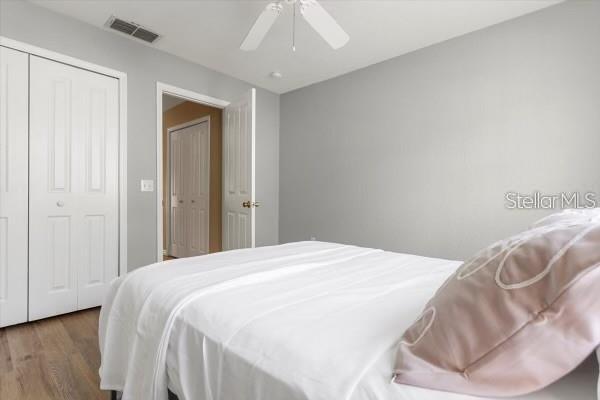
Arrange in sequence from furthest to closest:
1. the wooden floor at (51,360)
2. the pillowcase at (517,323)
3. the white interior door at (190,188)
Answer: the white interior door at (190,188) → the wooden floor at (51,360) → the pillowcase at (517,323)

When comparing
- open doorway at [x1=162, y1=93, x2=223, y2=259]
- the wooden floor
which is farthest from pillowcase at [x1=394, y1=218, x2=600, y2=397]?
open doorway at [x1=162, y1=93, x2=223, y2=259]

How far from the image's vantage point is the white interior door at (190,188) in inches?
176

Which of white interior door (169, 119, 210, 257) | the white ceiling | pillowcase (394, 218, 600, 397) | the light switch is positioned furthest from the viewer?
white interior door (169, 119, 210, 257)

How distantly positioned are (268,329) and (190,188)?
4359 mm

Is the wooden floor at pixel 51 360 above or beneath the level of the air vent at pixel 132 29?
beneath

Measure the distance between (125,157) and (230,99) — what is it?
149 cm

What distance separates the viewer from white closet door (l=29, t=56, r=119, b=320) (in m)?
2.47

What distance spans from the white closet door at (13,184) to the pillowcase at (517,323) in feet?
9.84

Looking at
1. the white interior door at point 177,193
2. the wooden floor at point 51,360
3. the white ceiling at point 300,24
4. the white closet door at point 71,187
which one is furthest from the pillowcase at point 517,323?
the white interior door at point 177,193

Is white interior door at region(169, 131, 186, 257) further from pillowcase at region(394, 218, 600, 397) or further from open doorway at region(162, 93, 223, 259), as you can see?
pillowcase at region(394, 218, 600, 397)

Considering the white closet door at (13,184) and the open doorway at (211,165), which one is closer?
the white closet door at (13,184)

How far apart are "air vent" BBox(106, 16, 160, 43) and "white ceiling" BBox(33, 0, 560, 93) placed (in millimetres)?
59

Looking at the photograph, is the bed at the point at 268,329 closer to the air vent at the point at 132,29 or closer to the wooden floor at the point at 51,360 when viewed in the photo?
the wooden floor at the point at 51,360

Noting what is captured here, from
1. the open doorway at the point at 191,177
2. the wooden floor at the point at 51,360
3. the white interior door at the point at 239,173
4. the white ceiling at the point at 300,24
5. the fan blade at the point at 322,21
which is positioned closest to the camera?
the wooden floor at the point at 51,360
